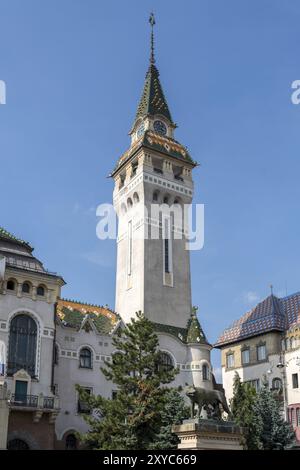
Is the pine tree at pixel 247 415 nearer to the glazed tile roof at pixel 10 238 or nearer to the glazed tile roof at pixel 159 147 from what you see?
the glazed tile roof at pixel 10 238

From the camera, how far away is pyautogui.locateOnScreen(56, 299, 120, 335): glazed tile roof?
165 ft

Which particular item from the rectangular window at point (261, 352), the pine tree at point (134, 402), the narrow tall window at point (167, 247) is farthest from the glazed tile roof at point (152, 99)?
the pine tree at point (134, 402)

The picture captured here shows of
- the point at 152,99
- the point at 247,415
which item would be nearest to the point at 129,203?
the point at 152,99

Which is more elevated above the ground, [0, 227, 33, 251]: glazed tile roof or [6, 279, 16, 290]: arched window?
[0, 227, 33, 251]: glazed tile roof

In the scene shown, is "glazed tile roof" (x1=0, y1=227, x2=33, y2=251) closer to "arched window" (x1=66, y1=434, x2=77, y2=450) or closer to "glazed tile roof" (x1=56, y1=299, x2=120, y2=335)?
"glazed tile roof" (x1=56, y1=299, x2=120, y2=335)

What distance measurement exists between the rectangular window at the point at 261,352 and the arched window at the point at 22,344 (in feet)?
82.8

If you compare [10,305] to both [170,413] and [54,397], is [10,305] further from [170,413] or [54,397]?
[170,413]

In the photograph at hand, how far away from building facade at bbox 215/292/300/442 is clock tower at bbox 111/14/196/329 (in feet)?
27.5

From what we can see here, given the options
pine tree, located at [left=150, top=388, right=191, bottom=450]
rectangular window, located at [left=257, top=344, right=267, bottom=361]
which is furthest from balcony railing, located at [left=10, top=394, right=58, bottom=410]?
rectangular window, located at [left=257, top=344, right=267, bottom=361]

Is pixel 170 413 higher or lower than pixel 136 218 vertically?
lower

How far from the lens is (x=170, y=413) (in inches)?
1537
